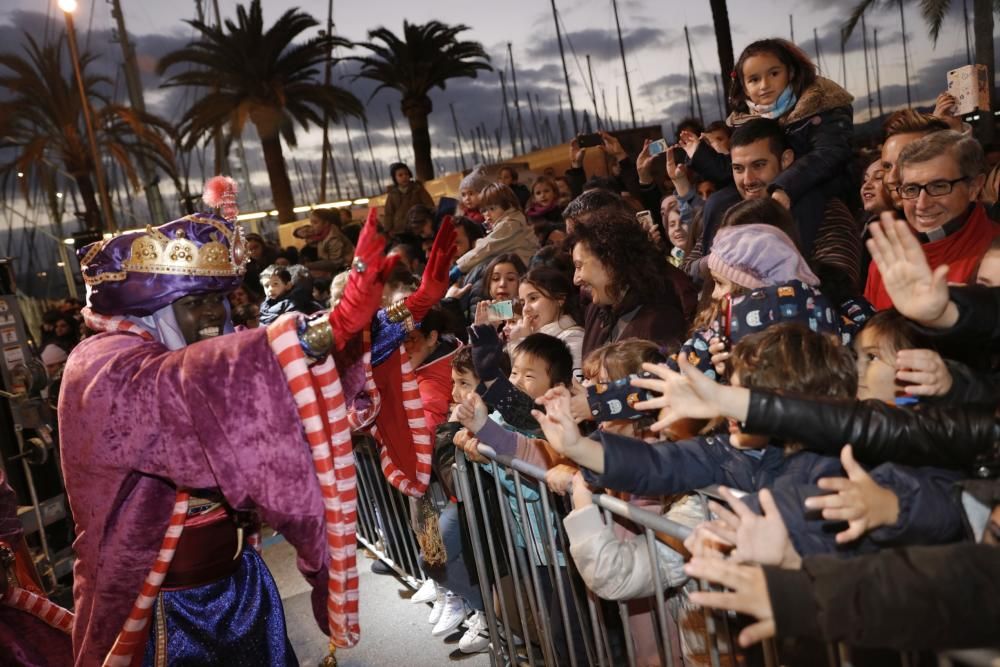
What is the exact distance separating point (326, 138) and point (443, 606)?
1642 cm

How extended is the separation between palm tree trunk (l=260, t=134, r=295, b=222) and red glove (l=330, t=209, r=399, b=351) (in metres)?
15.6

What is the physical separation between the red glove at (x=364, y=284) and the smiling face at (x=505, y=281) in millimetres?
2776

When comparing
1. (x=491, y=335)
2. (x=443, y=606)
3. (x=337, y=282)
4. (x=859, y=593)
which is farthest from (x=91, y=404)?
(x=337, y=282)

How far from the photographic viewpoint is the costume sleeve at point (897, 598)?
1.30 m

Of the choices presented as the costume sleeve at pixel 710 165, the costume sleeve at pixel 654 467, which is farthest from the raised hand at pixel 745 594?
the costume sleeve at pixel 710 165

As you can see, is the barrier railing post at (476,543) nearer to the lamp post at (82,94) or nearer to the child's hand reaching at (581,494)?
the child's hand reaching at (581,494)

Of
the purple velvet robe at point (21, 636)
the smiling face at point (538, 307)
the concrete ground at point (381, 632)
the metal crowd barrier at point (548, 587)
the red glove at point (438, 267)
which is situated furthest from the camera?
the smiling face at point (538, 307)

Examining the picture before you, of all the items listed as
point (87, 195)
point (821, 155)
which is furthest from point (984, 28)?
point (87, 195)

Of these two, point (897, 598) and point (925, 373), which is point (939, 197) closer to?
point (925, 373)

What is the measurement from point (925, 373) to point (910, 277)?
0.91 feet

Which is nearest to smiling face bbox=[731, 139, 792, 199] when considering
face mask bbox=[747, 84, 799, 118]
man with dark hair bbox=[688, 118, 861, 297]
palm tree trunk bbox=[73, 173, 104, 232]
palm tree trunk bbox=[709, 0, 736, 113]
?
man with dark hair bbox=[688, 118, 861, 297]

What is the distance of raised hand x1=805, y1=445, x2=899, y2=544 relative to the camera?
5.35 ft

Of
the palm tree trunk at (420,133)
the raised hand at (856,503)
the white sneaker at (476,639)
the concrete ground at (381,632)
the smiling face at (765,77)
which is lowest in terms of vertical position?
the concrete ground at (381,632)

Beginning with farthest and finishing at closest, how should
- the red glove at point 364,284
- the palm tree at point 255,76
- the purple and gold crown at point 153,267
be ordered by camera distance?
the palm tree at point 255,76, the purple and gold crown at point 153,267, the red glove at point 364,284
